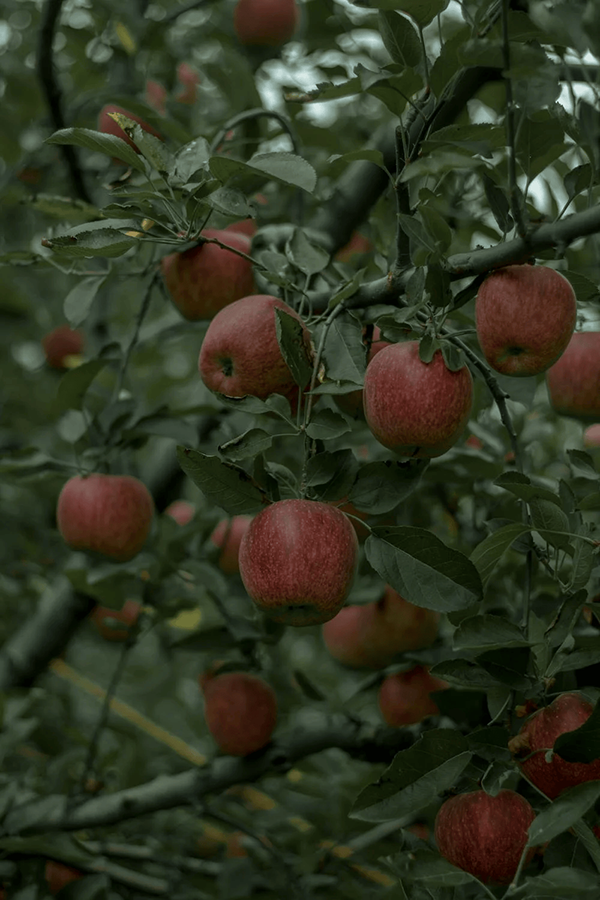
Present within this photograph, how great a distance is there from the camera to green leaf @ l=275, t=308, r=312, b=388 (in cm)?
81

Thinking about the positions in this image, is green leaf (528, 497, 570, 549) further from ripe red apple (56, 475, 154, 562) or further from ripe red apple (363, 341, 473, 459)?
ripe red apple (56, 475, 154, 562)

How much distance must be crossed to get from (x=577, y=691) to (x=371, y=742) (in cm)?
50

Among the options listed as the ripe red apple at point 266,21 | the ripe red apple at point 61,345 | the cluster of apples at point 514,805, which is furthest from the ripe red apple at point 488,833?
the ripe red apple at point 61,345

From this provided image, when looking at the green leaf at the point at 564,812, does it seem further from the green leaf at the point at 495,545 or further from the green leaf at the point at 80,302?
the green leaf at the point at 80,302

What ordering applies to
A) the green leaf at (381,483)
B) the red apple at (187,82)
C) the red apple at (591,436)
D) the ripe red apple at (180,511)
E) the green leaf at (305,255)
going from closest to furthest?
the green leaf at (381,483)
the green leaf at (305,255)
the red apple at (591,436)
the ripe red apple at (180,511)
the red apple at (187,82)

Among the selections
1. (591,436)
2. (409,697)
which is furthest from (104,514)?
(591,436)

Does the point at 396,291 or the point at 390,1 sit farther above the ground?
the point at 390,1

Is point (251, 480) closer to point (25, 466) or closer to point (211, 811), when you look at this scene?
point (25, 466)

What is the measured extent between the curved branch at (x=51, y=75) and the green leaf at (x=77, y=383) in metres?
0.44

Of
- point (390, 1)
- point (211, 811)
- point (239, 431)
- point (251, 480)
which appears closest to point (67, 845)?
point (211, 811)

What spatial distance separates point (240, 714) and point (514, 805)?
24.5 inches

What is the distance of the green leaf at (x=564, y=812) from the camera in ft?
2.22

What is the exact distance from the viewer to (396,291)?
Answer: 2.97 ft

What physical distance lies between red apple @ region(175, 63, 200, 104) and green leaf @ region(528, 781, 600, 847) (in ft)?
6.39
